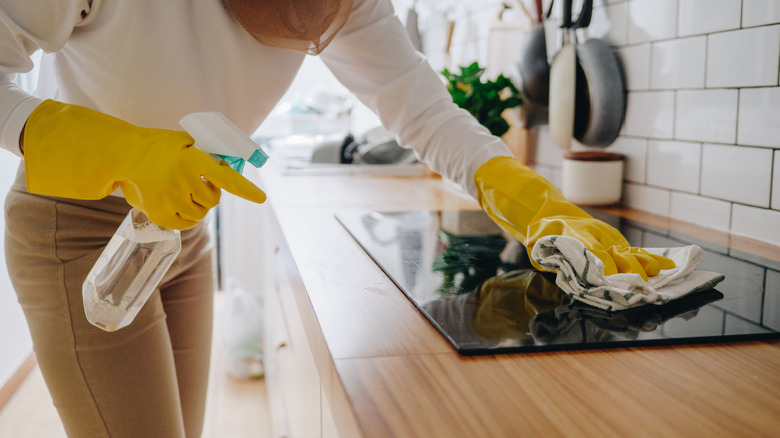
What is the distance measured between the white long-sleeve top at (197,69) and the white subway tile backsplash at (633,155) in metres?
0.44

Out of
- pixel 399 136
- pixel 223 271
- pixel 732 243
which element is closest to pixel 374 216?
A: pixel 399 136

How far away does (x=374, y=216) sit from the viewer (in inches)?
45.5

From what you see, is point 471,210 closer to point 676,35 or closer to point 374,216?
Answer: point 374,216

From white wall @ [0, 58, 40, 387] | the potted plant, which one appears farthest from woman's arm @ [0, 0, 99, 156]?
white wall @ [0, 58, 40, 387]

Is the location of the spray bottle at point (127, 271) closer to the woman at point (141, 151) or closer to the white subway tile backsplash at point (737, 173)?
the woman at point (141, 151)

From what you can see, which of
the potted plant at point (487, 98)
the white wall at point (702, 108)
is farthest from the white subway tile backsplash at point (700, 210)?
the potted plant at point (487, 98)

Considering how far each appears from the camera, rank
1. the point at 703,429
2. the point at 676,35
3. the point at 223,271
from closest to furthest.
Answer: the point at 703,429 < the point at 676,35 < the point at 223,271

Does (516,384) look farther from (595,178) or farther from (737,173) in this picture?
(595,178)

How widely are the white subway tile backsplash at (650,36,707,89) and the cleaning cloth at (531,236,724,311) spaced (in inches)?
19.8

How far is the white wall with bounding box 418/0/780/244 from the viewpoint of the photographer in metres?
0.96

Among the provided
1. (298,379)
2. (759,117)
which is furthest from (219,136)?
(759,117)

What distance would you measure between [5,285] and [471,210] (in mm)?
1608

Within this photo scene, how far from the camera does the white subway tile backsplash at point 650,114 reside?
1.15 metres

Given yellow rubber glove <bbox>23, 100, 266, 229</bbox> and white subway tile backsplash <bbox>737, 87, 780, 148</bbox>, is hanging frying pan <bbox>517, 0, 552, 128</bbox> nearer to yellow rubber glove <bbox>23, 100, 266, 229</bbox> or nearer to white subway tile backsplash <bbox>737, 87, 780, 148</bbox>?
white subway tile backsplash <bbox>737, 87, 780, 148</bbox>
